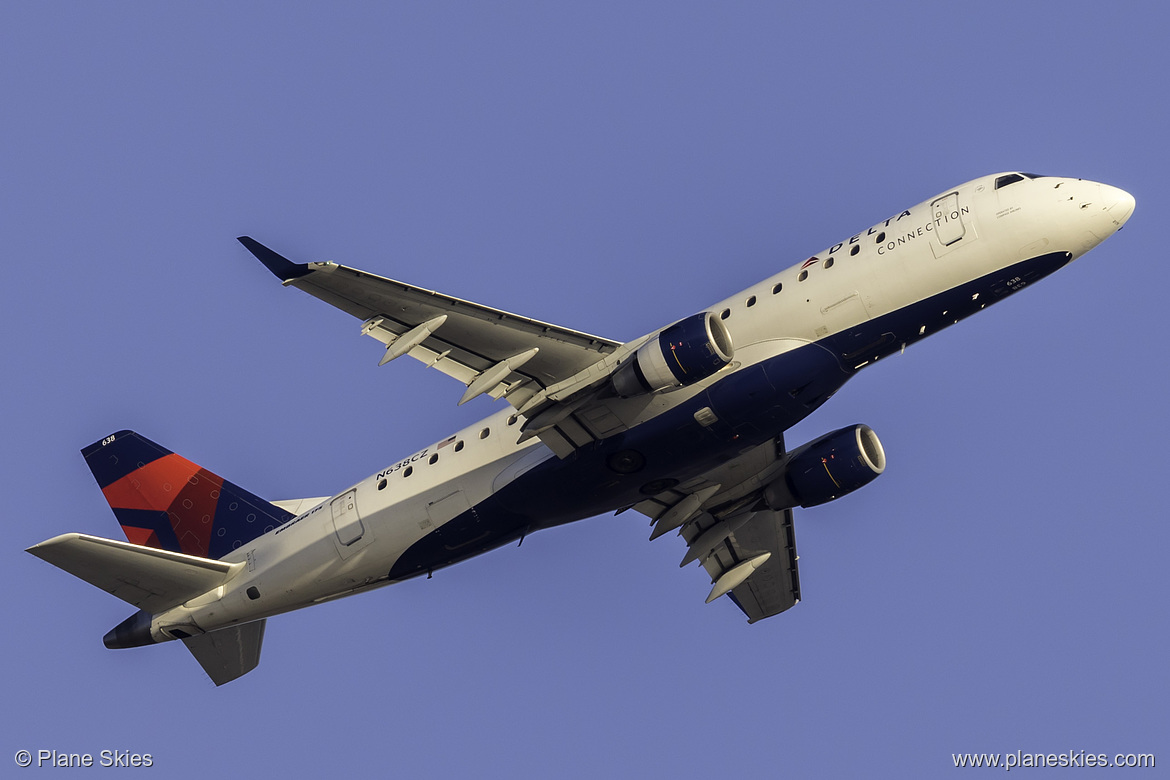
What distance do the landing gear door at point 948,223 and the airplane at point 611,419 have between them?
36 mm

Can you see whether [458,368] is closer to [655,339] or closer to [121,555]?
[655,339]

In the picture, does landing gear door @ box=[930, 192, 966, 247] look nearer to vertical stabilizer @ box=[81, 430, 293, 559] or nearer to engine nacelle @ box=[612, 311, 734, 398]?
engine nacelle @ box=[612, 311, 734, 398]

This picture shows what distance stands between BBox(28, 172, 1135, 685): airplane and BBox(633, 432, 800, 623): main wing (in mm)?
102

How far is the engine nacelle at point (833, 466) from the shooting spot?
129 feet

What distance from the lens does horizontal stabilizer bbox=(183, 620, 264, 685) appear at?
139 feet

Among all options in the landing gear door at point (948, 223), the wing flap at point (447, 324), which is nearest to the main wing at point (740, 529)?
the wing flap at point (447, 324)

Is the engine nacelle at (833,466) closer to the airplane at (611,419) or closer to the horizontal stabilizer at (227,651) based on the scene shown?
the airplane at (611,419)

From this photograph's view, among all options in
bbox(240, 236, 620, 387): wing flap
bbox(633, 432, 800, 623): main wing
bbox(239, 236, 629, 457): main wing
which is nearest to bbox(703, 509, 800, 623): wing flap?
bbox(633, 432, 800, 623): main wing

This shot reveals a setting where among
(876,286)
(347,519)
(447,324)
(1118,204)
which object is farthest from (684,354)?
(347,519)

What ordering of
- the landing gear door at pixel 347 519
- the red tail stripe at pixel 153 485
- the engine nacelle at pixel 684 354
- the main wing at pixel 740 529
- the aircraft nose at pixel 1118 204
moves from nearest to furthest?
the engine nacelle at pixel 684 354
the aircraft nose at pixel 1118 204
the landing gear door at pixel 347 519
the main wing at pixel 740 529
the red tail stripe at pixel 153 485

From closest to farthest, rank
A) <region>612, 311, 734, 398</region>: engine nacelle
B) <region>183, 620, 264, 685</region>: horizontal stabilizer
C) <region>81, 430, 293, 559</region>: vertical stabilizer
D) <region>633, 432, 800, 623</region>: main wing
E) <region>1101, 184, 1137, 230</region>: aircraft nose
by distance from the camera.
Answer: <region>612, 311, 734, 398</region>: engine nacelle
<region>1101, 184, 1137, 230</region>: aircraft nose
<region>633, 432, 800, 623</region>: main wing
<region>183, 620, 264, 685</region>: horizontal stabilizer
<region>81, 430, 293, 559</region>: vertical stabilizer

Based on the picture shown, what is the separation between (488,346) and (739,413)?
22.1 ft

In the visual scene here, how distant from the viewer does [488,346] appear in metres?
34.4

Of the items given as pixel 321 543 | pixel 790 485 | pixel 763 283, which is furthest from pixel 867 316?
pixel 321 543
